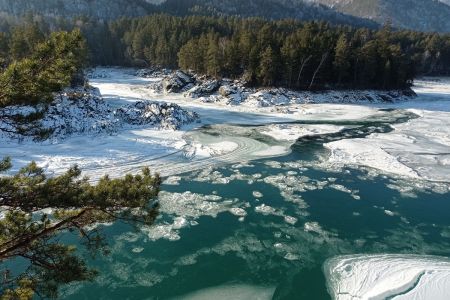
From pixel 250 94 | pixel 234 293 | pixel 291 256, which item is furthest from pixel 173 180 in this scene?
pixel 250 94

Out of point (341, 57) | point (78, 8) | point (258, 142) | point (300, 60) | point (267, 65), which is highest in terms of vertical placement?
point (78, 8)

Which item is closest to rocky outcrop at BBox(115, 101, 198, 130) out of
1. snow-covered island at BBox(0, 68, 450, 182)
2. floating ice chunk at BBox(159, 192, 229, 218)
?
snow-covered island at BBox(0, 68, 450, 182)

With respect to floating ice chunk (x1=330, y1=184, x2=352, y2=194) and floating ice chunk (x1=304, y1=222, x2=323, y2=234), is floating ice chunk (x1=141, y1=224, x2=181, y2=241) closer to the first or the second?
floating ice chunk (x1=304, y1=222, x2=323, y2=234)

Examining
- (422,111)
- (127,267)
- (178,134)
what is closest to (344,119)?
(422,111)

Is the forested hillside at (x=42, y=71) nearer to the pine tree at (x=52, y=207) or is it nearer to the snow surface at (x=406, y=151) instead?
the pine tree at (x=52, y=207)

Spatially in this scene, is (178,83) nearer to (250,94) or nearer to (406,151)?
(250,94)
